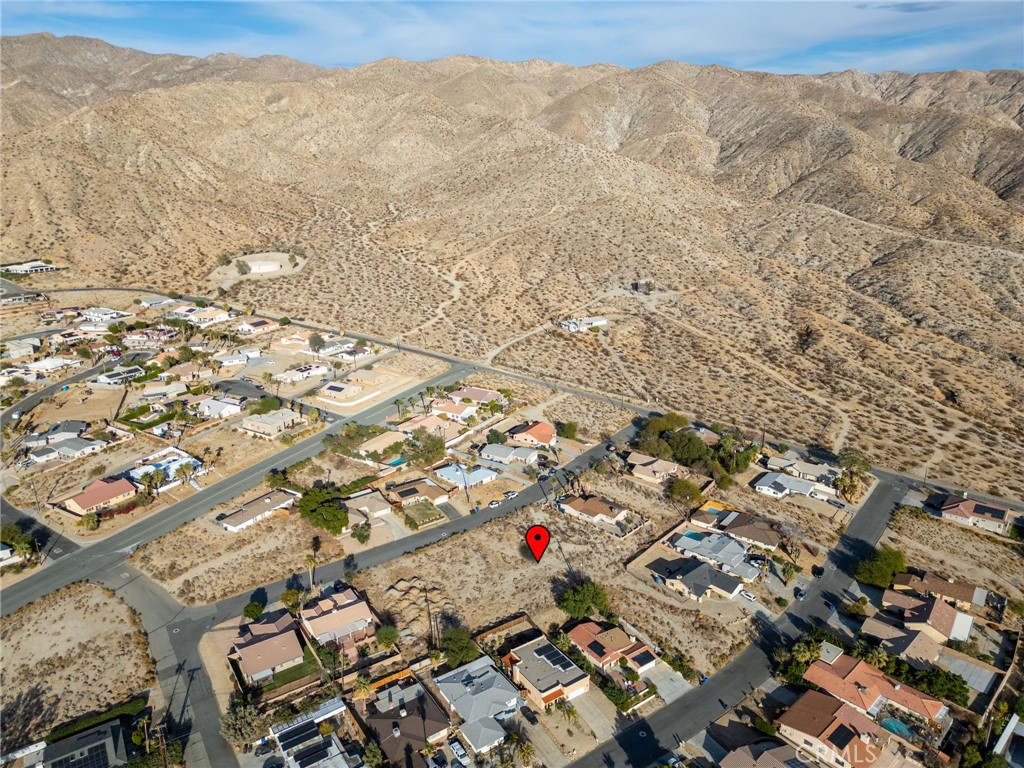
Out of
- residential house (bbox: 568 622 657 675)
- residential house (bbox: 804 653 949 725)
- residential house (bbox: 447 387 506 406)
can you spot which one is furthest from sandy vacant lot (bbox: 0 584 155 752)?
residential house (bbox: 804 653 949 725)

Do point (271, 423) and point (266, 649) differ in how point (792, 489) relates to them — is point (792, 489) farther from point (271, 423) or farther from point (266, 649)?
point (271, 423)

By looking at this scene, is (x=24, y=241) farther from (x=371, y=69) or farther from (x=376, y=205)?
(x=371, y=69)

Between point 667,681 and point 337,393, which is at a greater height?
point 337,393

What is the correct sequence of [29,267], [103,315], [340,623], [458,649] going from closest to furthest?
[458,649]
[340,623]
[103,315]
[29,267]

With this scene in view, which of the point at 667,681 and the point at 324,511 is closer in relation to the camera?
the point at 667,681

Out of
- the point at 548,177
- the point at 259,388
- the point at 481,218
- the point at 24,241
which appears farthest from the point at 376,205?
the point at 259,388

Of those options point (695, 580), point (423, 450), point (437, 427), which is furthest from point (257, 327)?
point (695, 580)

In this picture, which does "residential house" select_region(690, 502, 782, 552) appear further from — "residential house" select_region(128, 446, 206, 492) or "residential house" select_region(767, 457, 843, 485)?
"residential house" select_region(128, 446, 206, 492)
